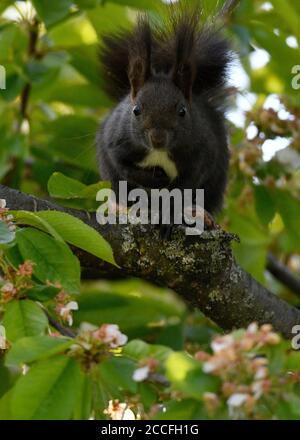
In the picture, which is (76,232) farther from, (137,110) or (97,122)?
(97,122)

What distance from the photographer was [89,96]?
3.64m

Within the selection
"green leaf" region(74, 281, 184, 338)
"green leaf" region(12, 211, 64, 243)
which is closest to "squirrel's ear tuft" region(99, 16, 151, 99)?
"green leaf" region(74, 281, 184, 338)

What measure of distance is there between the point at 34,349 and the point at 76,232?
0.40m

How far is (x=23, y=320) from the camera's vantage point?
1.83 m

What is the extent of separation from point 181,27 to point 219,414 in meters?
1.71

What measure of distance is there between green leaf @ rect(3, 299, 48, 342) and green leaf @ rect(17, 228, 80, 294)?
118 millimetres

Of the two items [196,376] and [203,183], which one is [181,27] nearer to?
[203,183]

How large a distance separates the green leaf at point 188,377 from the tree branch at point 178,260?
3.10 ft

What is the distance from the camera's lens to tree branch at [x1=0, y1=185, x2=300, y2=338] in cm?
244

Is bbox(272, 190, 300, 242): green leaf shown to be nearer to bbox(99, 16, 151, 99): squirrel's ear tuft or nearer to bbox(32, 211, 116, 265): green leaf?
bbox(99, 16, 151, 99): squirrel's ear tuft

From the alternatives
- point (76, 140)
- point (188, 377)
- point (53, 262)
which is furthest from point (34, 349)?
point (76, 140)

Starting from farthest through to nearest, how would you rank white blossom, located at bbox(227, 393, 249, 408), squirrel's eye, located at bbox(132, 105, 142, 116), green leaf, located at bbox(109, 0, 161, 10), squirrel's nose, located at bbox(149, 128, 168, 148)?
green leaf, located at bbox(109, 0, 161, 10), squirrel's eye, located at bbox(132, 105, 142, 116), squirrel's nose, located at bbox(149, 128, 168, 148), white blossom, located at bbox(227, 393, 249, 408)

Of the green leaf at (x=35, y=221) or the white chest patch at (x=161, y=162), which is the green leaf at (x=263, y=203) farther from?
the green leaf at (x=35, y=221)
